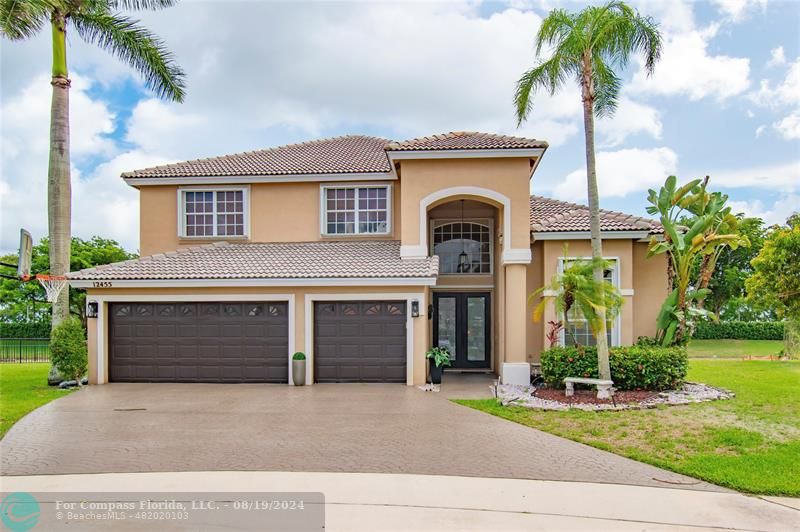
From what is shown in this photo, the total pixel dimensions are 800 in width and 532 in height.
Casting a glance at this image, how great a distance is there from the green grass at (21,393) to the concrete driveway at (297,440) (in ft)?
1.13

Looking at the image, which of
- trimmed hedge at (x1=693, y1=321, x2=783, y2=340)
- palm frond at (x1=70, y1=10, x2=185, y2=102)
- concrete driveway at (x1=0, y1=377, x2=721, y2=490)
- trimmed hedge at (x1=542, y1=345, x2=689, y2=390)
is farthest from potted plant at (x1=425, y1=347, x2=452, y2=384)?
trimmed hedge at (x1=693, y1=321, x2=783, y2=340)

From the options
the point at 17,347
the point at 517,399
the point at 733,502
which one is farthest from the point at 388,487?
the point at 17,347

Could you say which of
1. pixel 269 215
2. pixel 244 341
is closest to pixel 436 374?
pixel 244 341

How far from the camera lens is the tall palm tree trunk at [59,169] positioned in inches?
599

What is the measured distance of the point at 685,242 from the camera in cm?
1392

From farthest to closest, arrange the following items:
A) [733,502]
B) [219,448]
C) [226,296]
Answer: [226,296], [219,448], [733,502]

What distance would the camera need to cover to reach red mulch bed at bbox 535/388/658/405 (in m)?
11.6

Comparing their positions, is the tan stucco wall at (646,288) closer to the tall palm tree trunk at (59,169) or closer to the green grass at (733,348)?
the green grass at (733,348)

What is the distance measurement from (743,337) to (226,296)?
37746 mm

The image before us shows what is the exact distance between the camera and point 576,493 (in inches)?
249

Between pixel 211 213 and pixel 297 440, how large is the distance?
11460 mm

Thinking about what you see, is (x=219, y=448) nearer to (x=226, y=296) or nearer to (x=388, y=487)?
(x=388, y=487)

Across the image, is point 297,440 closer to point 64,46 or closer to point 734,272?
point 64,46

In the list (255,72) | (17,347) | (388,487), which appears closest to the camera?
(388,487)
